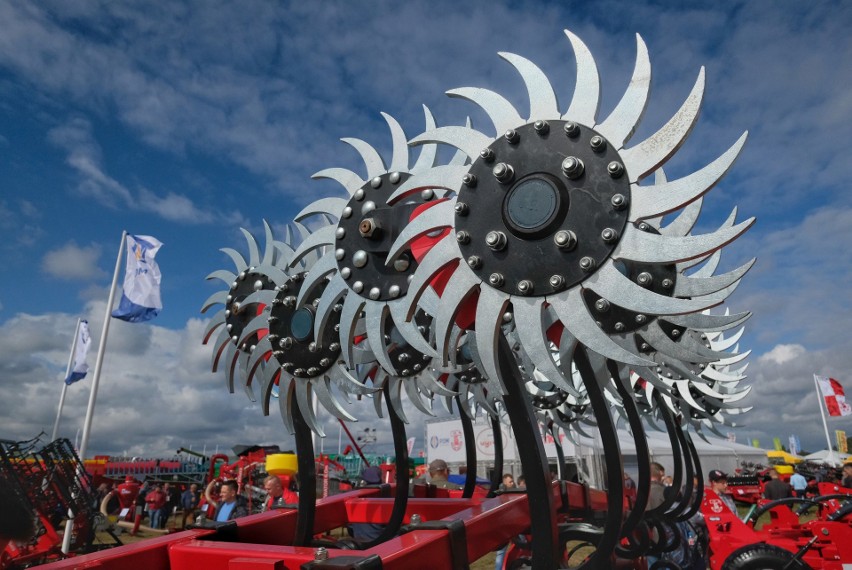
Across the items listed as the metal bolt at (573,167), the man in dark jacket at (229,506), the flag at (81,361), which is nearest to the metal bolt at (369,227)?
the metal bolt at (573,167)

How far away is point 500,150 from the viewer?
228 centimetres

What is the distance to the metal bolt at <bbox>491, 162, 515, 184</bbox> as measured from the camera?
7.23 ft

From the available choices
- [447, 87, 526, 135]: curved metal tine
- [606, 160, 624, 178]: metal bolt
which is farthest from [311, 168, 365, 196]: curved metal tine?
[606, 160, 624, 178]: metal bolt

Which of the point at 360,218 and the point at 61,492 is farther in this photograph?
the point at 61,492

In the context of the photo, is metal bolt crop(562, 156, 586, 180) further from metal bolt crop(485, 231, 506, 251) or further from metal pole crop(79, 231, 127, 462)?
metal pole crop(79, 231, 127, 462)

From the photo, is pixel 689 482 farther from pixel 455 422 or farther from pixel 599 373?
pixel 455 422

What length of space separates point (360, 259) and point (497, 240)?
1138 mm

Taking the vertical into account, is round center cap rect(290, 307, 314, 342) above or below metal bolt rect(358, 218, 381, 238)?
below

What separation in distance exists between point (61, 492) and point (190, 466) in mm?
27433

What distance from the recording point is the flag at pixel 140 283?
12903 mm

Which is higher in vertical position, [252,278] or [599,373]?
[252,278]

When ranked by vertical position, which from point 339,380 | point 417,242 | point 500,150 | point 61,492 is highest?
point 500,150

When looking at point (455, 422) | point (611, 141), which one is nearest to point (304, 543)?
point (611, 141)

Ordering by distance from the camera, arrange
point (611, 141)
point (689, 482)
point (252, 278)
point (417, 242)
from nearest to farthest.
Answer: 1. point (611, 141)
2. point (417, 242)
3. point (252, 278)
4. point (689, 482)
